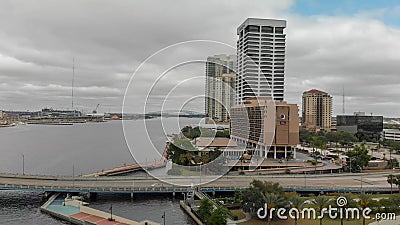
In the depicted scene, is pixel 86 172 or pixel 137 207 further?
pixel 86 172

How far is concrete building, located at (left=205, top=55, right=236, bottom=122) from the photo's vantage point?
282 inches

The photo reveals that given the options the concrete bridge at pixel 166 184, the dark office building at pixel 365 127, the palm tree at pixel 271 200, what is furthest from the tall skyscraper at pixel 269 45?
the palm tree at pixel 271 200

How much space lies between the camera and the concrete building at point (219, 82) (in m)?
7.16

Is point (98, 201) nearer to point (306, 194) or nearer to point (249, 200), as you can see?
point (249, 200)

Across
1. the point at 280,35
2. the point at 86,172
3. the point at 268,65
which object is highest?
the point at 280,35

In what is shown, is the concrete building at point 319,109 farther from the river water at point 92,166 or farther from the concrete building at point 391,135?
the river water at point 92,166

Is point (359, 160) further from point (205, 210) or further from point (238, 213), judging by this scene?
point (205, 210)

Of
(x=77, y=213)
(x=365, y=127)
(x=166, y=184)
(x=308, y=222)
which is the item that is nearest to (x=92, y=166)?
(x=166, y=184)

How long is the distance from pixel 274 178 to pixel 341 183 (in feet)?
10.5

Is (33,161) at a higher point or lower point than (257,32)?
lower

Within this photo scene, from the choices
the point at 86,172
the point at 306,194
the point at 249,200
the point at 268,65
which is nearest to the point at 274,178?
the point at 306,194

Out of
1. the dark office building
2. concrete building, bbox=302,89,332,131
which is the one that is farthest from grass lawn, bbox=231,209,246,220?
concrete building, bbox=302,89,332,131

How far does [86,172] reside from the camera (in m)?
24.7

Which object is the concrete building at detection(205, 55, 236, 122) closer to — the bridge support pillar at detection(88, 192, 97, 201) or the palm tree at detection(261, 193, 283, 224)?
the palm tree at detection(261, 193, 283, 224)
